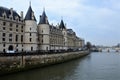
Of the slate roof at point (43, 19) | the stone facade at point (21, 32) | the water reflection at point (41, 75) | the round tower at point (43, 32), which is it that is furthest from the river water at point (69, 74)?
the slate roof at point (43, 19)

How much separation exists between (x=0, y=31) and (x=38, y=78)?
72.8 feet

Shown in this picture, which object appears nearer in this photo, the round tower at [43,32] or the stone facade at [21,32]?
the stone facade at [21,32]

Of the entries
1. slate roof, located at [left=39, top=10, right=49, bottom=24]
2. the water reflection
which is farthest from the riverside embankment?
slate roof, located at [left=39, top=10, right=49, bottom=24]

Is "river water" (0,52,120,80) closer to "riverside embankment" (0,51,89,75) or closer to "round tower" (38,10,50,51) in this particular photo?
"riverside embankment" (0,51,89,75)

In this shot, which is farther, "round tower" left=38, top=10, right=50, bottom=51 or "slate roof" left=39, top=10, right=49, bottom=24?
"round tower" left=38, top=10, right=50, bottom=51

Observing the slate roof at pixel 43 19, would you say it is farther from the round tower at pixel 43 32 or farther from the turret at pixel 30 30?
the turret at pixel 30 30

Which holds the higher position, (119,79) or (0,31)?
(0,31)

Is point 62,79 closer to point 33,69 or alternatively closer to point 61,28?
point 33,69

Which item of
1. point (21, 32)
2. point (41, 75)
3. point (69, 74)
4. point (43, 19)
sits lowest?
point (69, 74)

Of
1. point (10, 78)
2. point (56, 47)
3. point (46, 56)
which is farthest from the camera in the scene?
point (56, 47)

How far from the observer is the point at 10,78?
3309cm

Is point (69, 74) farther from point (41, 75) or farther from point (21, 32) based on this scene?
point (21, 32)

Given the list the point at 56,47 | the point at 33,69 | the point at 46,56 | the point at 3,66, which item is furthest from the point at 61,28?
the point at 3,66

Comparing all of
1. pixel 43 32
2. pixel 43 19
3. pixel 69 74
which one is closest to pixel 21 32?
pixel 43 32
